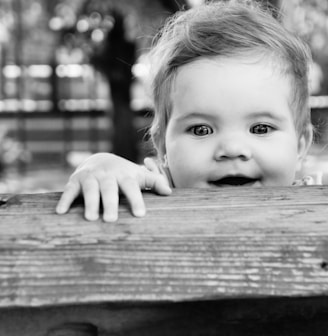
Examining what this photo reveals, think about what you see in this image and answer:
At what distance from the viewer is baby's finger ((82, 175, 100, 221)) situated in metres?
0.96

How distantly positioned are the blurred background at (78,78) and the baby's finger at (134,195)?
2.02 m

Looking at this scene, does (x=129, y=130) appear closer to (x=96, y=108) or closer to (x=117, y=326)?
(x=96, y=108)

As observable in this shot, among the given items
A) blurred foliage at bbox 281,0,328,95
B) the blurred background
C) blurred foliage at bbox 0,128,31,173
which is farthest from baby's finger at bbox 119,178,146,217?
blurred foliage at bbox 0,128,31,173

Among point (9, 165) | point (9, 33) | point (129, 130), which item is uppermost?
point (9, 33)

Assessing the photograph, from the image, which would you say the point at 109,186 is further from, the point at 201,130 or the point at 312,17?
the point at 312,17

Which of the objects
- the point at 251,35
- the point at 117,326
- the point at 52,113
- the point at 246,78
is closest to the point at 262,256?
the point at 117,326

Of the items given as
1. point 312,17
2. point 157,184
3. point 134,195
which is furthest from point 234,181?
point 312,17

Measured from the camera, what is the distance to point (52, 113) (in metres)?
15.8

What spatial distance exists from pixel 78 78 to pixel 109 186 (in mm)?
15865

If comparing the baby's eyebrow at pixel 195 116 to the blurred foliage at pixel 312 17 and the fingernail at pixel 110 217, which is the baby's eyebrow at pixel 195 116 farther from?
the blurred foliage at pixel 312 17

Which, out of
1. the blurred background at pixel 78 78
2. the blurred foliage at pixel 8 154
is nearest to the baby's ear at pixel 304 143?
the blurred background at pixel 78 78

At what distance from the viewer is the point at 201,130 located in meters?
1.88

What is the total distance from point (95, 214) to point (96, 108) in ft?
51.3

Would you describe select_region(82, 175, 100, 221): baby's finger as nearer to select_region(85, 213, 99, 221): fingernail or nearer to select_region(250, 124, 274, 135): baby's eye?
select_region(85, 213, 99, 221): fingernail
